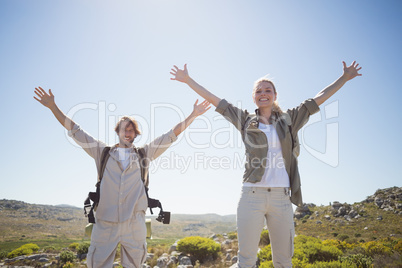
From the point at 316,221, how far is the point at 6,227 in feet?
170

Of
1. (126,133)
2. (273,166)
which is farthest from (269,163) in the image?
(126,133)

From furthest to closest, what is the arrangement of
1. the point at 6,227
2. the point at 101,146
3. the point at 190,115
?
the point at 6,227 < the point at 190,115 < the point at 101,146

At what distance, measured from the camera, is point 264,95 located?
9.74ft

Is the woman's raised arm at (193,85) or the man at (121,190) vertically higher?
the woman's raised arm at (193,85)

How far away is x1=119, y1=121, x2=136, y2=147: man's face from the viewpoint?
338 centimetres

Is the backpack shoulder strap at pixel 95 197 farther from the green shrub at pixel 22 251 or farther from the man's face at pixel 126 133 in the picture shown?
the green shrub at pixel 22 251

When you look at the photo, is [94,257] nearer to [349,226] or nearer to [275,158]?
[275,158]

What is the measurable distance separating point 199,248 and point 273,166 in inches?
351

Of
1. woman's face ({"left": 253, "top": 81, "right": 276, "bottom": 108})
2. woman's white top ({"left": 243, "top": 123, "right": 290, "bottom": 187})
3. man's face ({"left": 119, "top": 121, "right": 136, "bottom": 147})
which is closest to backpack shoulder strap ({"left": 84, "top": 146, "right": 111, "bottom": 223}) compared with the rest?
man's face ({"left": 119, "top": 121, "right": 136, "bottom": 147})

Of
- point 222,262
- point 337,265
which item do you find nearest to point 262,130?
point 337,265

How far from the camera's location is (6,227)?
39406 millimetres

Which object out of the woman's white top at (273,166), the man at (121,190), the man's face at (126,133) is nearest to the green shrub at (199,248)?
the man at (121,190)

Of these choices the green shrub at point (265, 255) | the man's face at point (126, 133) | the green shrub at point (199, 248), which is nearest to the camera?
the man's face at point (126, 133)

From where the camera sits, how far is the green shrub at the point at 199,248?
33.4 ft
